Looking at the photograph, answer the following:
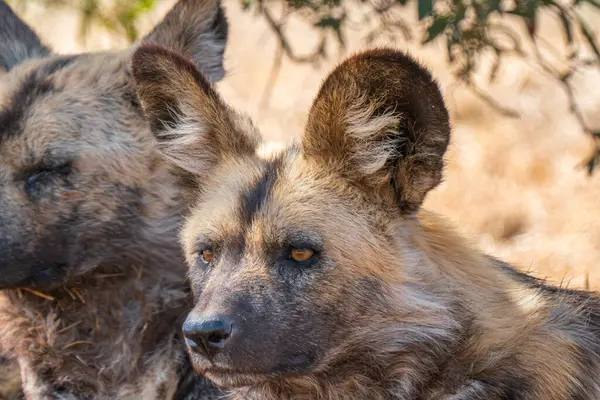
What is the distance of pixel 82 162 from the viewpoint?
13.4ft

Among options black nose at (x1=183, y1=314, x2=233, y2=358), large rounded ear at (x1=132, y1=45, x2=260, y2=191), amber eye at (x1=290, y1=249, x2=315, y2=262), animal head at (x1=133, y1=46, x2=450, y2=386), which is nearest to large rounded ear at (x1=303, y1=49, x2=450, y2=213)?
animal head at (x1=133, y1=46, x2=450, y2=386)

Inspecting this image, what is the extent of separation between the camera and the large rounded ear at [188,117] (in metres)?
3.59

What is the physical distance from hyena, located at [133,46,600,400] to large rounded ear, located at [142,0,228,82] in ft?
3.59

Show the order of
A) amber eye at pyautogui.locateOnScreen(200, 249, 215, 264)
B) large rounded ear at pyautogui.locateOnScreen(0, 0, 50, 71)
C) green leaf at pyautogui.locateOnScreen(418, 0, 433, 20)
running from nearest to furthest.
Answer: amber eye at pyautogui.locateOnScreen(200, 249, 215, 264), green leaf at pyautogui.locateOnScreen(418, 0, 433, 20), large rounded ear at pyautogui.locateOnScreen(0, 0, 50, 71)

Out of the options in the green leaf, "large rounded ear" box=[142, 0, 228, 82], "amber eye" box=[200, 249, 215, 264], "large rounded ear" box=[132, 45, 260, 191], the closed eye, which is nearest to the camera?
"amber eye" box=[200, 249, 215, 264]

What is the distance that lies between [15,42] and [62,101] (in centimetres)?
76

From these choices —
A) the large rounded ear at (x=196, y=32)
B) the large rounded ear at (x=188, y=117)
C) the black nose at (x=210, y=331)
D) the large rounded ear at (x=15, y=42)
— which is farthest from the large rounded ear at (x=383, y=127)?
the large rounded ear at (x=15, y=42)

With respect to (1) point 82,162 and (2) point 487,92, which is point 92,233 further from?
(2) point 487,92

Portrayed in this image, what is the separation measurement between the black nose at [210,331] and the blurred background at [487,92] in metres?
1.03

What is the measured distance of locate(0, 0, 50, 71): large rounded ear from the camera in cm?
465

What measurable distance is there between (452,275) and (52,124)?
5.78 feet

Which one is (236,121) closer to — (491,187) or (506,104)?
(491,187)

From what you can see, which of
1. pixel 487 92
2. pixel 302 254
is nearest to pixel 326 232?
pixel 302 254

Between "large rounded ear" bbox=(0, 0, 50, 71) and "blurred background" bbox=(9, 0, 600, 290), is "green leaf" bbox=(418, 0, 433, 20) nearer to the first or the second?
"blurred background" bbox=(9, 0, 600, 290)
